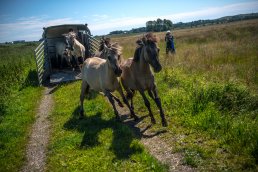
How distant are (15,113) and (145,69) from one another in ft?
20.1

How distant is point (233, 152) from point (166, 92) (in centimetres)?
474

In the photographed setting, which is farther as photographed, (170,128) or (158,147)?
(170,128)

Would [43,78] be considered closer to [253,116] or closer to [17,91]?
[17,91]

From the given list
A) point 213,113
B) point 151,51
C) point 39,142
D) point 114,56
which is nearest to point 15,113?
point 39,142

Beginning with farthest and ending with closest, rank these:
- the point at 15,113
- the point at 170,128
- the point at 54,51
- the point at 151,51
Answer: the point at 54,51
the point at 15,113
the point at 170,128
the point at 151,51

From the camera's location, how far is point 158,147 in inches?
236

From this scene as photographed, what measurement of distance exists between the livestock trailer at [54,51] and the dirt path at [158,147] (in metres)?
8.71

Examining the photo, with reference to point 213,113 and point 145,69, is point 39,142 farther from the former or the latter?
point 213,113

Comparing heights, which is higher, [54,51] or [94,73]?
[54,51]

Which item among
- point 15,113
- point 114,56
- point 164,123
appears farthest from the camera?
point 15,113

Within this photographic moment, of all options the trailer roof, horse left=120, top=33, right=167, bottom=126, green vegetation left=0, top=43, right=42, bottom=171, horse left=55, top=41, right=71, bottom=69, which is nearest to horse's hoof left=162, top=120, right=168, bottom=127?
horse left=120, top=33, right=167, bottom=126

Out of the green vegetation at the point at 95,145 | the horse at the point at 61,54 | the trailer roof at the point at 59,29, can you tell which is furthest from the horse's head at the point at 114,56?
the trailer roof at the point at 59,29

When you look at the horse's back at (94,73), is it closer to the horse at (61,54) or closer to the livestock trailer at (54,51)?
the livestock trailer at (54,51)

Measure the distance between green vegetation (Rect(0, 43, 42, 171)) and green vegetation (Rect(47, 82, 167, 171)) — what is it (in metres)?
0.89
